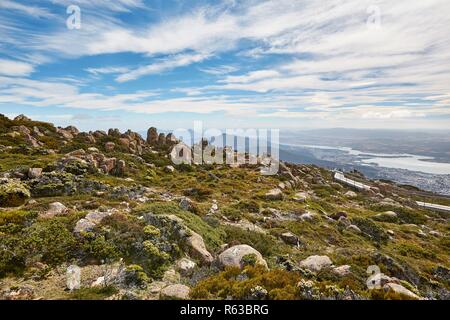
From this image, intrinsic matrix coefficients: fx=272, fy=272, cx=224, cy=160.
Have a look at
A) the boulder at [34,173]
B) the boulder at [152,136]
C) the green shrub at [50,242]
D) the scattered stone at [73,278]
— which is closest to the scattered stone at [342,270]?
the scattered stone at [73,278]

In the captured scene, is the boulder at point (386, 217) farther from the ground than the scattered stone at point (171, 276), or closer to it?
closer to it

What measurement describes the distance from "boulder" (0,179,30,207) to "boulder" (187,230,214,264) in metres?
12.1

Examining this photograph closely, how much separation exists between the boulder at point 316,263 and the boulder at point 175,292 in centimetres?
655

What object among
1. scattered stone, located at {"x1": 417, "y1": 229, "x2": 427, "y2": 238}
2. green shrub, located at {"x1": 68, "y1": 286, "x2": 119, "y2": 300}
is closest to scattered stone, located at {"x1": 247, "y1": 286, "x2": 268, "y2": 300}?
green shrub, located at {"x1": 68, "y1": 286, "x2": 119, "y2": 300}

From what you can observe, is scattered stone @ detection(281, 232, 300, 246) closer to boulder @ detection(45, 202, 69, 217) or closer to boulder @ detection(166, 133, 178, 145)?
boulder @ detection(45, 202, 69, 217)

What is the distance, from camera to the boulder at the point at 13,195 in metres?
16.7

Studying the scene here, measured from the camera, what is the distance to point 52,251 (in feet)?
34.7

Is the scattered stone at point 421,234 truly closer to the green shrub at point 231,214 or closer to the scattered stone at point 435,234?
the scattered stone at point 435,234

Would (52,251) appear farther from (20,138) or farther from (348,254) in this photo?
(20,138)

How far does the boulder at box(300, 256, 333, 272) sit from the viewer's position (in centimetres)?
1298

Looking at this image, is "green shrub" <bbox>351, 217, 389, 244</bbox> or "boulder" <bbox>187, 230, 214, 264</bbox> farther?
"green shrub" <bbox>351, 217, 389, 244</bbox>

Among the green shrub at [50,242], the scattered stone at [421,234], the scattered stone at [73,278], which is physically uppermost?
the green shrub at [50,242]

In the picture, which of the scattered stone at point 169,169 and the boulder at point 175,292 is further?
the scattered stone at point 169,169

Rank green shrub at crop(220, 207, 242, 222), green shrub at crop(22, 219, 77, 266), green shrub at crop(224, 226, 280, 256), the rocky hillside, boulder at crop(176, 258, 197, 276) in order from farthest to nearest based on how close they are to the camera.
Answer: green shrub at crop(220, 207, 242, 222) → green shrub at crop(224, 226, 280, 256) → boulder at crop(176, 258, 197, 276) → green shrub at crop(22, 219, 77, 266) → the rocky hillside
